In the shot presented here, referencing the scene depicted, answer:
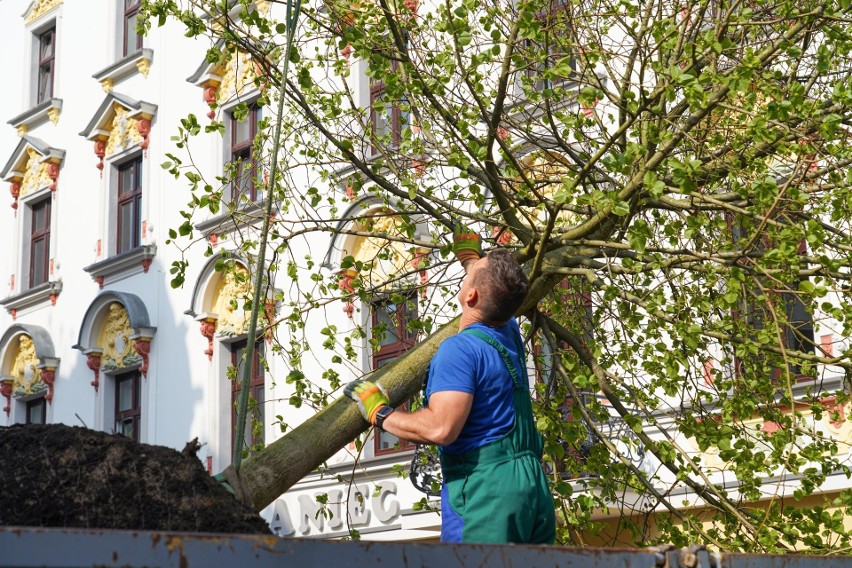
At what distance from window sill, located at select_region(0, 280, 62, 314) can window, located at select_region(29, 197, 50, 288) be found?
26 centimetres

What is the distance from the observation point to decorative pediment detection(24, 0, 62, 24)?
76.2 feet

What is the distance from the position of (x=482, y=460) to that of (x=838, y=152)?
296cm

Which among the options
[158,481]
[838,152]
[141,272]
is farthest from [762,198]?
[141,272]

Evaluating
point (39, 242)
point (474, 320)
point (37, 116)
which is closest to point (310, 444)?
point (474, 320)

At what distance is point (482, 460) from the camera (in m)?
3.93

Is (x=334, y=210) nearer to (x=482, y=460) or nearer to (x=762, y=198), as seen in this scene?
(x=762, y=198)

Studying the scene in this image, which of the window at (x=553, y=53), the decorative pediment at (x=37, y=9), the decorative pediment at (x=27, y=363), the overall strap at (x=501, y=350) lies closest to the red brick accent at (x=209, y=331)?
the decorative pediment at (x=27, y=363)

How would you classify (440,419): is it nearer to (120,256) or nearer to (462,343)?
(462,343)

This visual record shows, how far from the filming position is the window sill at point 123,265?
63.9 ft

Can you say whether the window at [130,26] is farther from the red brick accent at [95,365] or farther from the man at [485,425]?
the man at [485,425]

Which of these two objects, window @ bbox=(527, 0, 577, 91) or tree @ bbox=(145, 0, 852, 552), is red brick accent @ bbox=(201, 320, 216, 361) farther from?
window @ bbox=(527, 0, 577, 91)

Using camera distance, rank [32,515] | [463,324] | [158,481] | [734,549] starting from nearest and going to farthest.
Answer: [32,515] < [158,481] < [463,324] < [734,549]

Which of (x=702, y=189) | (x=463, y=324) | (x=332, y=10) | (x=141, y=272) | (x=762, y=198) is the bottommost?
(x=463, y=324)

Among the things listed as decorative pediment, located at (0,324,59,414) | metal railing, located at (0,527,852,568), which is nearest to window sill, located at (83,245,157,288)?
decorative pediment, located at (0,324,59,414)
